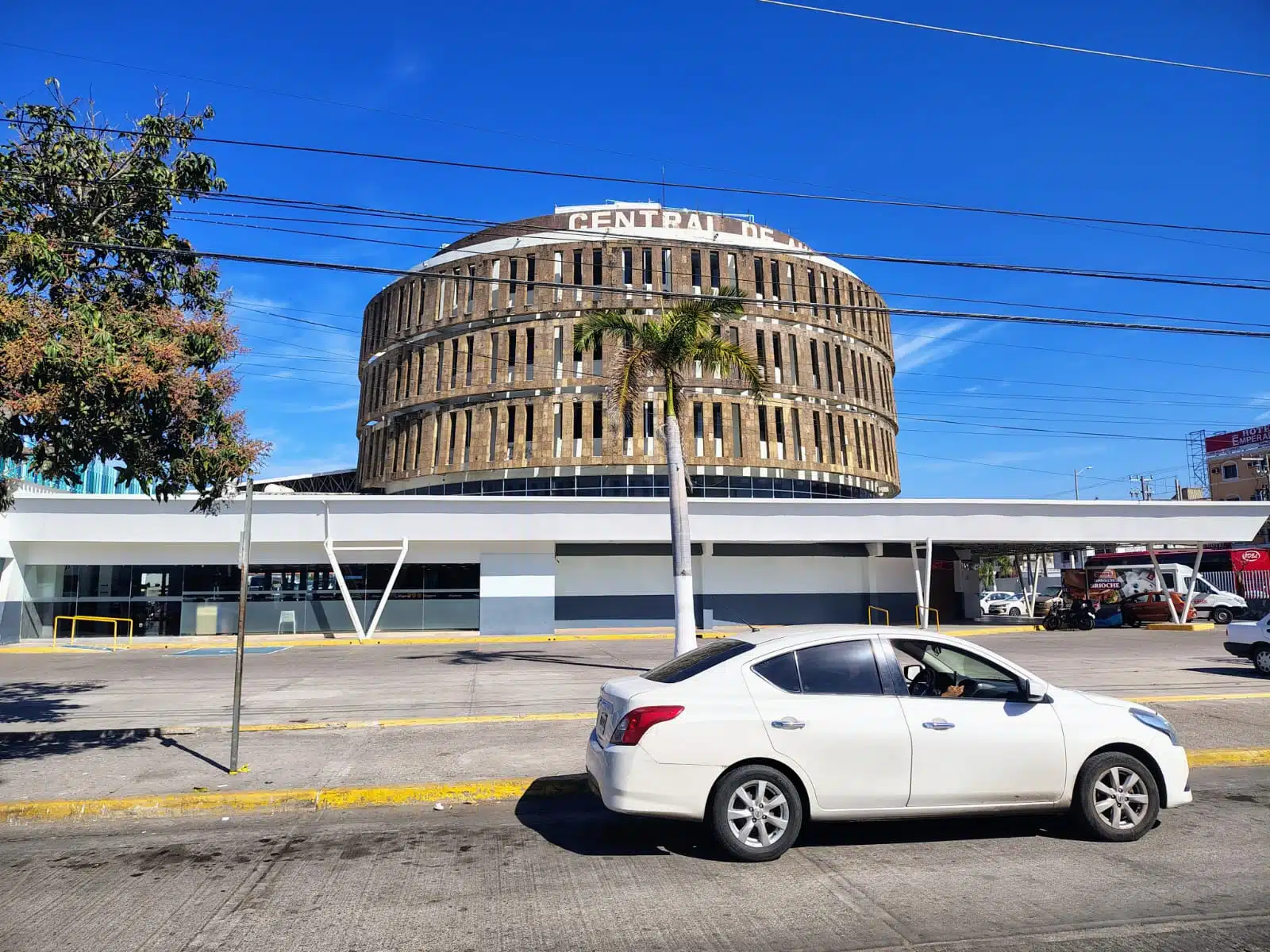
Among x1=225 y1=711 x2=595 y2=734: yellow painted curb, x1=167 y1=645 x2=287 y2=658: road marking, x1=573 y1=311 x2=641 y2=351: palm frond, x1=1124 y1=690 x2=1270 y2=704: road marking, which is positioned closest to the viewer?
x1=225 y1=711 x2=595 y2=734: yellow painted curb

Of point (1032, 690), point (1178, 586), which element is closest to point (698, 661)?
point (1032, 690)

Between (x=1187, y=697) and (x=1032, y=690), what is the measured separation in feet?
30.8

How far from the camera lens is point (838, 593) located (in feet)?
112

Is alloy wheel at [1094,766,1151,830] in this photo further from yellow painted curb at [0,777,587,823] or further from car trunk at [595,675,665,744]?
yellow painted curb at [0,777,587,823]

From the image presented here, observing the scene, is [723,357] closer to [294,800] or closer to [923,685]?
[923,685]

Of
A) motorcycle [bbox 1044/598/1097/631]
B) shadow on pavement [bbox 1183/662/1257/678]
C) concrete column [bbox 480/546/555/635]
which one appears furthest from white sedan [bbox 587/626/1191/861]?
motorcycle [bbox 1044/598/1097/631]

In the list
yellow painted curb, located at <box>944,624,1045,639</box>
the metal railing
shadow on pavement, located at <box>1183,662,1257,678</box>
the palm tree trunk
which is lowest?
shadow on pavement, located at <box>1183,662,1257,678</box>

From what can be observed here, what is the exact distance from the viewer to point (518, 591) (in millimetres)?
30141

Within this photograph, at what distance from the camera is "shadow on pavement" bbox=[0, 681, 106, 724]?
12289 mm

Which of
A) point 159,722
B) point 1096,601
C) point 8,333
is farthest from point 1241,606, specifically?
point 8,333

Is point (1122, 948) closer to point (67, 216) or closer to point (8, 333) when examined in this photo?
point (8, 333)

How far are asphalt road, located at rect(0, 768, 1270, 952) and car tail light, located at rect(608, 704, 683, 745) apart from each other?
88 centimetres

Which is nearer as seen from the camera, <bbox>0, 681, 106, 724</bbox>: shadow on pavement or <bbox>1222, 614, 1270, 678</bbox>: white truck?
<bbox>0, 681, 106, 724</bbox>: shadow on pavement

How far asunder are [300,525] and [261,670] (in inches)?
399
